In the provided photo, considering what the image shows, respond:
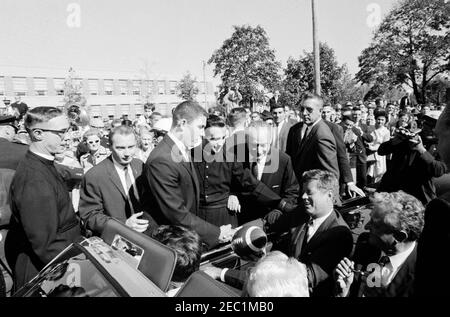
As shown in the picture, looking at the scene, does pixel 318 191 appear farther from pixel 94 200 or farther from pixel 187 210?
pixel 94 200

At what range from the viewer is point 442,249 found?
1.38 meters

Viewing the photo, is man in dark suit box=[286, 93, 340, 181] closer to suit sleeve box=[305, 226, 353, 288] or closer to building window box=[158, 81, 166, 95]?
suit sleeve box=[305, 226, 353, 288]

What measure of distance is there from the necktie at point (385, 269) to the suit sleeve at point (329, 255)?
0.96 ft

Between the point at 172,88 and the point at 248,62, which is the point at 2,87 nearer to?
the point at 172,88

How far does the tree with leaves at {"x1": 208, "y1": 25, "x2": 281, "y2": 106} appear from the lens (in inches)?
1469

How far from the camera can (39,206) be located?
2.68m

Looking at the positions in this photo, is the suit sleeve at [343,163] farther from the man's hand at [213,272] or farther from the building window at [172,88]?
the building window at [172,88]

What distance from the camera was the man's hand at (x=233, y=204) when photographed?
3832 mm

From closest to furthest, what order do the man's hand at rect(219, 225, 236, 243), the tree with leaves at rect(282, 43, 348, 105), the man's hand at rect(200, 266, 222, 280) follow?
the man's hand at rect(200, 266, 222, 280), the man's hand at rect(219, 225, 236, 243), the tree with leaves at rect(282, 43, 348, 105)

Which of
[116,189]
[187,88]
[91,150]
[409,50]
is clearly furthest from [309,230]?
[187,88]

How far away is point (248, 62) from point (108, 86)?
94.9 feet

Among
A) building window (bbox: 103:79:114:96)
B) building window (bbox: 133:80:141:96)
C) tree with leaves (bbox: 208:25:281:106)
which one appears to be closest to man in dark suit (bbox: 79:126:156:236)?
tree with leaves (bbox: 208:25:281:106)

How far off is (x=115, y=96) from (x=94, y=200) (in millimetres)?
58497

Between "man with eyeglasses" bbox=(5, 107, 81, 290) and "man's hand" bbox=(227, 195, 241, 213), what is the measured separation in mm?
1522
